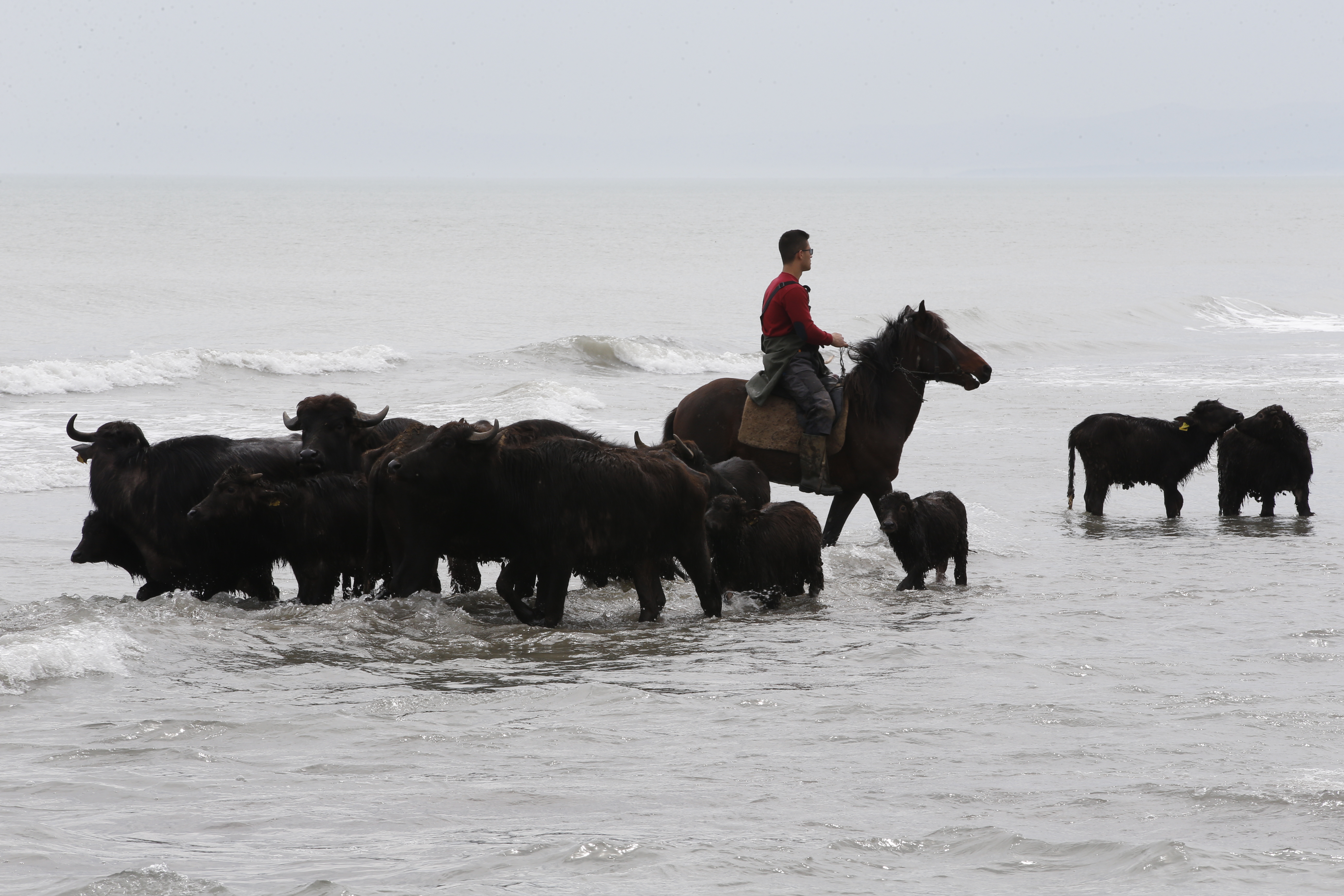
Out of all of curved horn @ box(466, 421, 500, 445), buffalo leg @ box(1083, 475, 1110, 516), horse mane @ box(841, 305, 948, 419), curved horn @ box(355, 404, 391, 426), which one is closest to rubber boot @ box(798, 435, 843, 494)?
horse mane @ box(841, 305, 948, 419)

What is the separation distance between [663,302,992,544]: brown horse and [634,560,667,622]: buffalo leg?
283 centimetres

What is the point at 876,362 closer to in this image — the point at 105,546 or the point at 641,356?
the point at 105,546

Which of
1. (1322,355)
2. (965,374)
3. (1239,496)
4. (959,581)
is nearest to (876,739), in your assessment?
(959,581)

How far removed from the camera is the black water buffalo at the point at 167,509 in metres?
9.77

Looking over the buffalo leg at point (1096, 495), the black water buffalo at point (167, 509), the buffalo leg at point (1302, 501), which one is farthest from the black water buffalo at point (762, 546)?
the buffalo leg at point (1302, 501)

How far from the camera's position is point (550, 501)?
29.6 ft

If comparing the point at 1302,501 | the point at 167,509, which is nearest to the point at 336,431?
the point at 167,509

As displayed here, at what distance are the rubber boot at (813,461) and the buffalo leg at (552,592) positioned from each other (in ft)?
11.1

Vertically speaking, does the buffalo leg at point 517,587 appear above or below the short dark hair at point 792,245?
below

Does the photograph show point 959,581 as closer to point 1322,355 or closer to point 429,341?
point 1322,355

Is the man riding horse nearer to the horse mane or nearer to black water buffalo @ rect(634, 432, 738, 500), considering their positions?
the horse mane

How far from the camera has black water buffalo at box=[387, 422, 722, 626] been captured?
29.4 ft

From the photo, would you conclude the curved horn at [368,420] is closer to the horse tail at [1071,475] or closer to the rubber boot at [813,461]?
the rubber boot at [813,461]

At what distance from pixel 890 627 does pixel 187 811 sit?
497 cm
